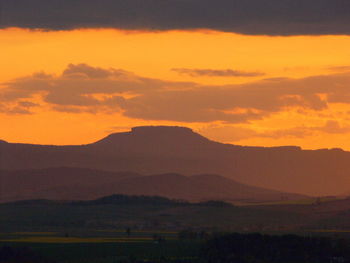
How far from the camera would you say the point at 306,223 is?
19562cm

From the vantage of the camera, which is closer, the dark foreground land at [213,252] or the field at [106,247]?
the dark foreground land at [213,252]

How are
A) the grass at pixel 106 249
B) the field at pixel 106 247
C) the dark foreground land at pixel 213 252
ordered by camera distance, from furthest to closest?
the field at pixel 106 247 → the grass at pixel 106 249 → the dark foreground land at pixel 213 252

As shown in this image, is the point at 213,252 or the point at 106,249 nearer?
the point at 213,252

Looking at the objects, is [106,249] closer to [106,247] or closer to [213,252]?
[106,247]

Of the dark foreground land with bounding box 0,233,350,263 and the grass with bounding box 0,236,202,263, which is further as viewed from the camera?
the grass with bounding box 0,236,202,263

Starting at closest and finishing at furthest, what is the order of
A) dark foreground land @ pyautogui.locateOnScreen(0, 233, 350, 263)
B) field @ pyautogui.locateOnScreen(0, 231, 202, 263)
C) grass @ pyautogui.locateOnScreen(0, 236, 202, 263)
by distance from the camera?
1. dark foreground land @ pyautogui.locateOnScreen(0, 233, 350, 263)
2. grass @ pyautogui.locateOnScreen(0, 236, 202, 263)
3. field @ pyautogui.locateOnScreen(0, 231, 202, 263)

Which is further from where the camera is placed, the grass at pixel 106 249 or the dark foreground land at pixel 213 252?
the grass at pixel 106 249

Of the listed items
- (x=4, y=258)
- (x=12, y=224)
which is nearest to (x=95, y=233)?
(x=12, y=224)

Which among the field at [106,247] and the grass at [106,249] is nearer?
the grass at [106,249]

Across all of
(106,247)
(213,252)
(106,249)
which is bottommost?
(213,252)

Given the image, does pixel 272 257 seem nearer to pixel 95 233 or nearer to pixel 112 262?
pixel 112 262

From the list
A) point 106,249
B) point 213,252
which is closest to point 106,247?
point 106,249

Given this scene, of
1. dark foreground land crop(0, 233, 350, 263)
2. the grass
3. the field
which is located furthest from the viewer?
the field

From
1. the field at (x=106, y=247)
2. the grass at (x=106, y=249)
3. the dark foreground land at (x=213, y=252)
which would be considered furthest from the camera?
the field at (x=106, y=247)
